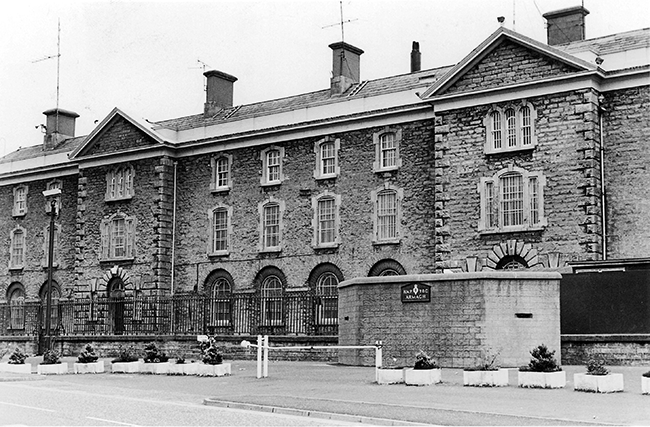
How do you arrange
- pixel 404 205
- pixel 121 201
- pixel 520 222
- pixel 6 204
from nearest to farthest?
pixel 520 222, pixel 404 205, pixel 121 201, pixel 6 204

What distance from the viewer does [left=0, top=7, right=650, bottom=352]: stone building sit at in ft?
102

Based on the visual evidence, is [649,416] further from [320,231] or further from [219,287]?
[219,287]

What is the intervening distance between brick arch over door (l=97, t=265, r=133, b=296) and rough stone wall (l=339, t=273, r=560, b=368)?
68.5ft

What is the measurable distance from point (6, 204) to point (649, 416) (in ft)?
138

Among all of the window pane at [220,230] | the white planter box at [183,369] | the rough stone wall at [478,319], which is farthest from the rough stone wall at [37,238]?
the rough stone wall at [478,319]

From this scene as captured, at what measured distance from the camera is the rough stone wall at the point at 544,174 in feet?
101

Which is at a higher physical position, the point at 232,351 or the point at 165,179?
the point at 165,179

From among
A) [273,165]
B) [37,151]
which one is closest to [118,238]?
[273,165]

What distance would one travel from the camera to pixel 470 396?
57.8 feet

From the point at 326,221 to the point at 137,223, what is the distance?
32.4 feet

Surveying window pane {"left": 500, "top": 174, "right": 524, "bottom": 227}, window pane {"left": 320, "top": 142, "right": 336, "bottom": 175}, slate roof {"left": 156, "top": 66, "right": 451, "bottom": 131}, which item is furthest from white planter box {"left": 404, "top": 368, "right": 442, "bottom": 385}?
window pane {"left": 320, "top": 142, "right": 336, "bottom": 175}

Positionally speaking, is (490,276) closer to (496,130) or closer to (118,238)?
(496,130)

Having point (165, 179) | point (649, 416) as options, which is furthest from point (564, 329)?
point (165, 179)

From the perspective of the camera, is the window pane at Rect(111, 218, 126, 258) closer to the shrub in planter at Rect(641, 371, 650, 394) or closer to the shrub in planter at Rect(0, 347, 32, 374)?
the shrub in planter at Rect(0, 347, 32, 374)
